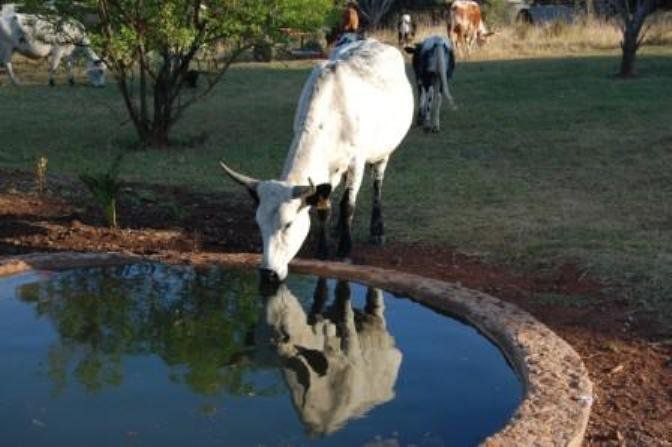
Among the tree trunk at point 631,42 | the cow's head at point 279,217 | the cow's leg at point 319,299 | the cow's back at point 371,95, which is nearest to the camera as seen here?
the cow's leg at point 319,299

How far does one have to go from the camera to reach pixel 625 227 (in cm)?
871

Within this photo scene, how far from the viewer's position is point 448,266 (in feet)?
24.9

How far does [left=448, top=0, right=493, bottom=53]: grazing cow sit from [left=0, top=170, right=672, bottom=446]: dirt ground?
18142 millimetres

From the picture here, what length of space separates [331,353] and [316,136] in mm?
2014

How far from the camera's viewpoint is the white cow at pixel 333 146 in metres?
6.44

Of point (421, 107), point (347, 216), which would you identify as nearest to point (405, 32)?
point (421, 107)

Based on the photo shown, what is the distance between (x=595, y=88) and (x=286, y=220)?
13994 mm

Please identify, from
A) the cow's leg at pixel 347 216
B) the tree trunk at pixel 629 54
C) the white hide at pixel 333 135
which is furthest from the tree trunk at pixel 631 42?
the cow's leg at pixel 347 216

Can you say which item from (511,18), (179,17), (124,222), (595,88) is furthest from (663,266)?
(511,18)

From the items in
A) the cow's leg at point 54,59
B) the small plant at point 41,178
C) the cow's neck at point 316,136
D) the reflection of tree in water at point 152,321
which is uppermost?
the cow's neck at point 316,136

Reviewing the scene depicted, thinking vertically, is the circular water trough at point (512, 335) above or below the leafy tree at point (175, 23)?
below

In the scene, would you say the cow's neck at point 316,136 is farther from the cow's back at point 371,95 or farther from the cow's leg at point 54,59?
the cow's leg at point 54,59

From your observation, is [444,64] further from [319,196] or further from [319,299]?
[319,299]

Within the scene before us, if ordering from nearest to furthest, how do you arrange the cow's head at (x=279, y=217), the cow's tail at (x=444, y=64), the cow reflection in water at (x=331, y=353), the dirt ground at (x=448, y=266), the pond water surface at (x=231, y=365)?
the pond water surface at (x=231, y=365), the cow reflection in water at (x=331, y=353), the dirt ground at (x=448, y=266), the cow's head at (x=279, y=217), the cow's tail at (x=444, y=64)
